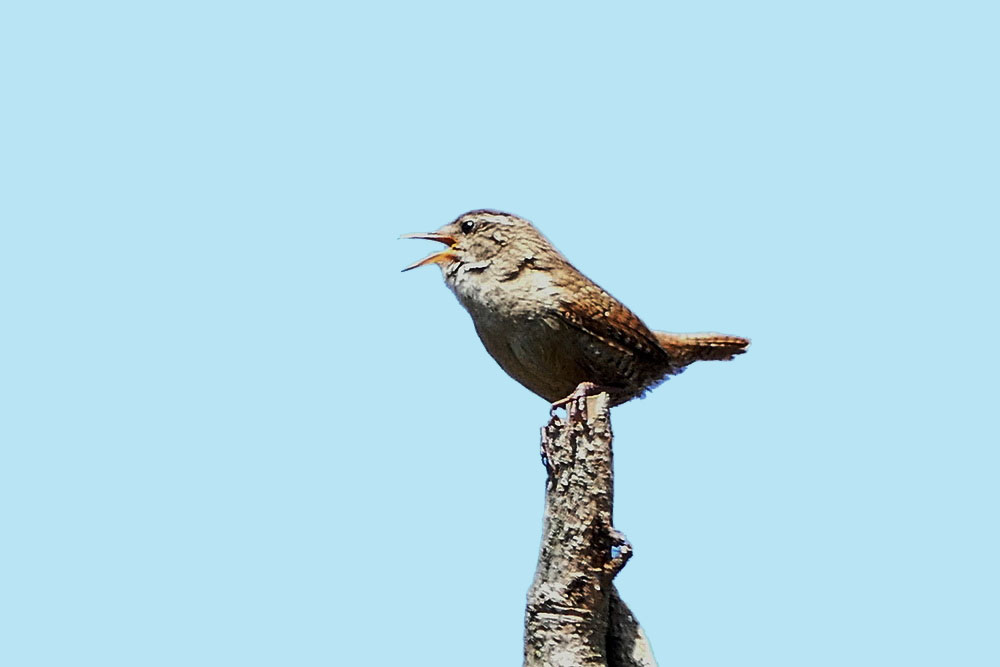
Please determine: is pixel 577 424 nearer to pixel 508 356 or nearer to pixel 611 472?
pixel 611 472

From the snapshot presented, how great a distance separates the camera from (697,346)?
7.40m

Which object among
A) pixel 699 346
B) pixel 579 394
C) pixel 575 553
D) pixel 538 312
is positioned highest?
pixel 699 346

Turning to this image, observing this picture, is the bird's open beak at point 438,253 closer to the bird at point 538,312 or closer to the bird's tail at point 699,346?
the bird at point 538,312

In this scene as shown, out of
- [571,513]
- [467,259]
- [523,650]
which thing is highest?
[467,259]

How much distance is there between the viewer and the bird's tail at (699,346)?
23.7ft

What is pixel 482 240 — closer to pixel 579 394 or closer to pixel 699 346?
pixel 579 394

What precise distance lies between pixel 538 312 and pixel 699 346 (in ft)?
4.34

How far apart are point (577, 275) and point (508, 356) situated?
513 mm

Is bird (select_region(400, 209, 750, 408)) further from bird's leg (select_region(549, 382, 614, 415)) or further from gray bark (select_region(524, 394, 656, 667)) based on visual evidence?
gray bark (select_region(524, 394, 656, 667))

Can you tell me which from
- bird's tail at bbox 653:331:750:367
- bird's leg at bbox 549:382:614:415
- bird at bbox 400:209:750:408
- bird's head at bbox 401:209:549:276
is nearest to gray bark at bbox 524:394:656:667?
bird's leg at bbox 549:382:614:415

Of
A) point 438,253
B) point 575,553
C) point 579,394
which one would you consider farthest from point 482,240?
point 575,553

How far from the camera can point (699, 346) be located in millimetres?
7406

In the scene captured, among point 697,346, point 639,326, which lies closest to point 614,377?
point 639,326

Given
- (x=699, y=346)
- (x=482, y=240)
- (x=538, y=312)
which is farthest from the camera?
(x=699, y=346)
